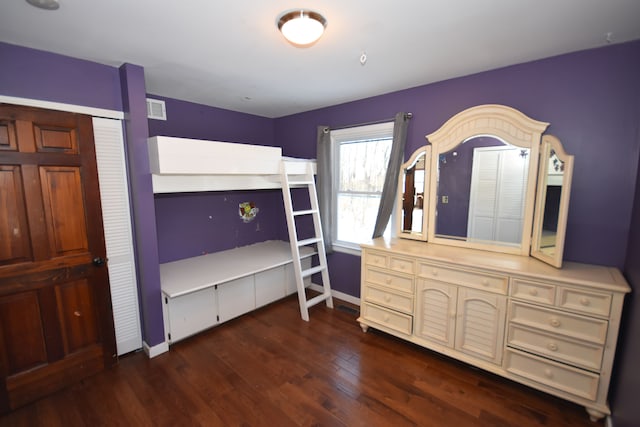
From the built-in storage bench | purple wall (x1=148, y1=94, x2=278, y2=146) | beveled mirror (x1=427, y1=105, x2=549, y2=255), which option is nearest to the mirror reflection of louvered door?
beveled mirror (x1=427, y1=105, x2=549, y2=255)

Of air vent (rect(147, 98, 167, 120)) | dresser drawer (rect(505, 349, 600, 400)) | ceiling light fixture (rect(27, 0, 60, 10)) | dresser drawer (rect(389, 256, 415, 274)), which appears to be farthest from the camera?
air vent (rect(147, 98, 167, 120))

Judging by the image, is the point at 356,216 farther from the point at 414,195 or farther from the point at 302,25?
the point at 302,25

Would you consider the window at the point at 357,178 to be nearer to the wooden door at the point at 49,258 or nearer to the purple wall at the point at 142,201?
the purple wall at the point at 142,201

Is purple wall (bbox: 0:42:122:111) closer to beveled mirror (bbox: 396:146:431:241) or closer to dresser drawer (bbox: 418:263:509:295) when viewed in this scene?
beveled mirror (bbox: 396:146:431:241)

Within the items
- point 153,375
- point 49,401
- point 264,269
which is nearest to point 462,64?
point 264,269

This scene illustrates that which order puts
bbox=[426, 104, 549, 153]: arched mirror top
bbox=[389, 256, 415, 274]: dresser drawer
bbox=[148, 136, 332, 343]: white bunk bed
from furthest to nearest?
bbox=[389, 256, 415, 274]: dresser drawer → bbox=[148, 136, 332, 343]: white bunk bed → bbox=[426, 104, 549, 153]: arched mirror top

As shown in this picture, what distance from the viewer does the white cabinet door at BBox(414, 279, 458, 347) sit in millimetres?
2311

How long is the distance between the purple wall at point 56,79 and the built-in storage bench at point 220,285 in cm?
163

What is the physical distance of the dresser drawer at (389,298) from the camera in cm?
255

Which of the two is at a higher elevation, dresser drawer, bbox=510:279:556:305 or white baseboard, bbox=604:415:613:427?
dresser drawer, bbox=510:279:556:305

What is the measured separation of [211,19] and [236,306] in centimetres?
261

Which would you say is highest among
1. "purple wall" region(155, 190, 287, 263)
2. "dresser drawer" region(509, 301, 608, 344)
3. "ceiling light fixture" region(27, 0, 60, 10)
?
"ceiling light fixture" region(27, 0, 60, 10)

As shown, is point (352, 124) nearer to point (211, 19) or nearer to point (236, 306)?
point (211, 19)

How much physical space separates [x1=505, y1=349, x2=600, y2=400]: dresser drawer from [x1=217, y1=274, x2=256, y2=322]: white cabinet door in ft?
8.06
